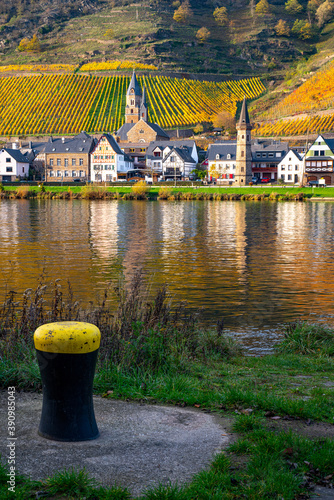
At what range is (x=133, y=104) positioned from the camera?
452 feet

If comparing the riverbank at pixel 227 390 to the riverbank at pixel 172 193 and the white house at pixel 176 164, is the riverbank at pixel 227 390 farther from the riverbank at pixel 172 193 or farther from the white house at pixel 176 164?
the white house at pixel 176 164

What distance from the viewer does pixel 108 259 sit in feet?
90.3

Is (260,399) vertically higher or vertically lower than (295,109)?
lower

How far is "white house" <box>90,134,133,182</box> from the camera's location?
349ft

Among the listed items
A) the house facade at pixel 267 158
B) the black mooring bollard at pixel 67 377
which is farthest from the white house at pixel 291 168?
the black mooring bollard at pixel 67 377

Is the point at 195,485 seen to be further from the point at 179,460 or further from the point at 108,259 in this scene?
the point at 108,259

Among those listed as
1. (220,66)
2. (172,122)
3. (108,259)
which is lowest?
(108,259)

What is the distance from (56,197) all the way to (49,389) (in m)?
83.1

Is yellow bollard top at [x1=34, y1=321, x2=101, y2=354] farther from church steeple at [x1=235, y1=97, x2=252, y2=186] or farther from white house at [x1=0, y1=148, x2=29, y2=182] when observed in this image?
white house at [x1=0, y1=148, x2=29, y2=182]

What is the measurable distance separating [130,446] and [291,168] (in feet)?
335

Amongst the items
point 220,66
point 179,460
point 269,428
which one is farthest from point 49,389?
point 220,66

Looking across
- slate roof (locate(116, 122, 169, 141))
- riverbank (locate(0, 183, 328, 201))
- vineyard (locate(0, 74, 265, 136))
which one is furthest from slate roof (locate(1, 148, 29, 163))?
slate roof (locate(116, 122, 169, 141))

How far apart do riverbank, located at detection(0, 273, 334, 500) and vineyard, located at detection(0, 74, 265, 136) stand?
12645 cm

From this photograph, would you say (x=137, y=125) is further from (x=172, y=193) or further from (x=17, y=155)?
(x=172, y=193)
